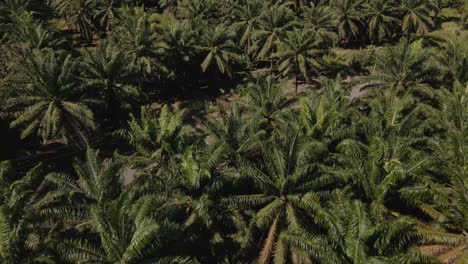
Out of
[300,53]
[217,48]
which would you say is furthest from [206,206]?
[217,48]

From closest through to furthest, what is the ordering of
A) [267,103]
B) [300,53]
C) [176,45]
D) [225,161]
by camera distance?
[225,161] < [267,103] < [300,53] < [176,45]

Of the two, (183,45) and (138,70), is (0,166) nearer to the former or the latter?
(138,70)

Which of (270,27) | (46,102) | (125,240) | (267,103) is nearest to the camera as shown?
(125,240)

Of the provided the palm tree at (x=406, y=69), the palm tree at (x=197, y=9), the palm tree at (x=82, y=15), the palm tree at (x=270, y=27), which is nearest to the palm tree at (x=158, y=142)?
the palm tree at (x=406, y=69)

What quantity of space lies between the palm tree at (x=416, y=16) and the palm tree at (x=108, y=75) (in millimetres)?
34271

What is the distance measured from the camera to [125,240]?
1368 cm

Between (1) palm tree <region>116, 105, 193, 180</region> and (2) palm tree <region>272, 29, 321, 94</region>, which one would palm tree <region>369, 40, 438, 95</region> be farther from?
(1) palm tree <region>116, 105, 193, 180</region>

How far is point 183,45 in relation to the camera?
37406 mm

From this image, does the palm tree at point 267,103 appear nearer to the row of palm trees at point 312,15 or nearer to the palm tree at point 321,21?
the row of palm trees at point 312,15

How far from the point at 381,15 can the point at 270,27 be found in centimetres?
1478

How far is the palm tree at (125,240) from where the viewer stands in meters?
13.2

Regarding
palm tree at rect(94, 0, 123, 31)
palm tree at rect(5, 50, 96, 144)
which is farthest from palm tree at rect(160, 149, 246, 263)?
palm tree at rect(94, 0, 123, 31)

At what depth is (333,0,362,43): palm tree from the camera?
4516cm

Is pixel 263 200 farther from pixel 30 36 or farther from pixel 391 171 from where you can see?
pixel 30 36
